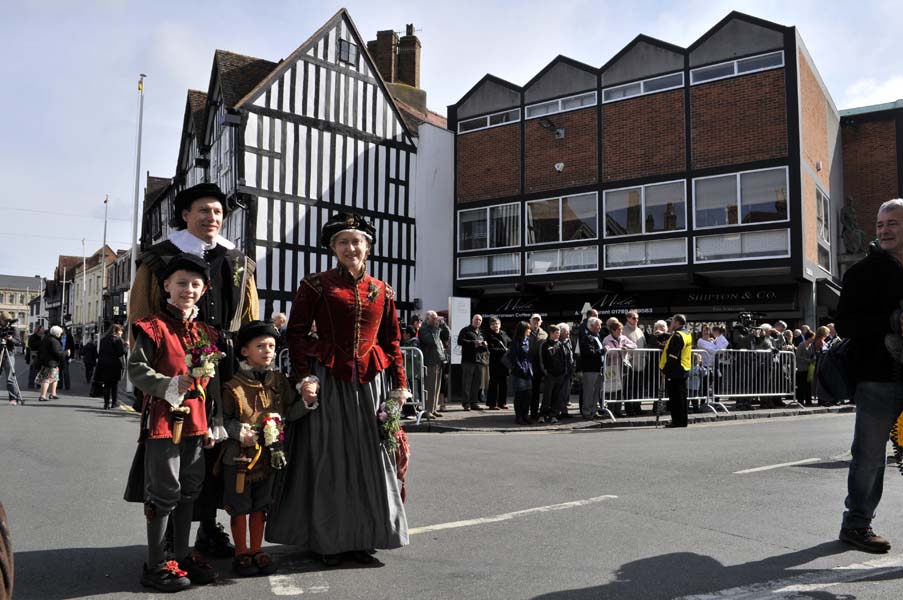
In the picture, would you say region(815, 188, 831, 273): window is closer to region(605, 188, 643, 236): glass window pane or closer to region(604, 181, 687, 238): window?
region(604, 181, 687, 238): window

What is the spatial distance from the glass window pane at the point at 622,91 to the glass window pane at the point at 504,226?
Answer: 5.02 meters

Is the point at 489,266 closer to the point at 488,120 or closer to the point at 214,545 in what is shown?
the point at 488,120

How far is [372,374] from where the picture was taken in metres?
4.27

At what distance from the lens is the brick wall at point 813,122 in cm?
2239

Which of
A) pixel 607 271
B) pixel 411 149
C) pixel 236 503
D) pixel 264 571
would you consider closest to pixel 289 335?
pixel 236 503

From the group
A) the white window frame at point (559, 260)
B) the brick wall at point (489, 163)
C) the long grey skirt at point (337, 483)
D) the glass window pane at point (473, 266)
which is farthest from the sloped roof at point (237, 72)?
the long grey skirt at point (337, 483)

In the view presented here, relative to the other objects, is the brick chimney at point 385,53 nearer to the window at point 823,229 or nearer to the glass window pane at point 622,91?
the glass window pane at point 622,91

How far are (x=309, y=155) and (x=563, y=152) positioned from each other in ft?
29.6

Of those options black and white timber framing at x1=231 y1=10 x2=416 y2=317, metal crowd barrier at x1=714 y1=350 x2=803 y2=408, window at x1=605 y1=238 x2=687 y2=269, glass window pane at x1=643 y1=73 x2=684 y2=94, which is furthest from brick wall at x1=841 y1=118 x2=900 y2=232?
black and white timber framing at x1=231 y1=10 x2=416 y2=317

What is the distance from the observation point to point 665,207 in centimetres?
2419

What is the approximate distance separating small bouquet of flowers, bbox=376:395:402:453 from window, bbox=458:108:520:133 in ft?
81.5

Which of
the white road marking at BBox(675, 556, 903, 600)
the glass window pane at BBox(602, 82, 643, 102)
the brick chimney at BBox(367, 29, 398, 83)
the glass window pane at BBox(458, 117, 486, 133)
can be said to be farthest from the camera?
the brick chimney at BBox(367, 29, 398, 83)

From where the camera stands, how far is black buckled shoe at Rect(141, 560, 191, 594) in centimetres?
358

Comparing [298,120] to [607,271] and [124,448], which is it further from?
[124,448]
